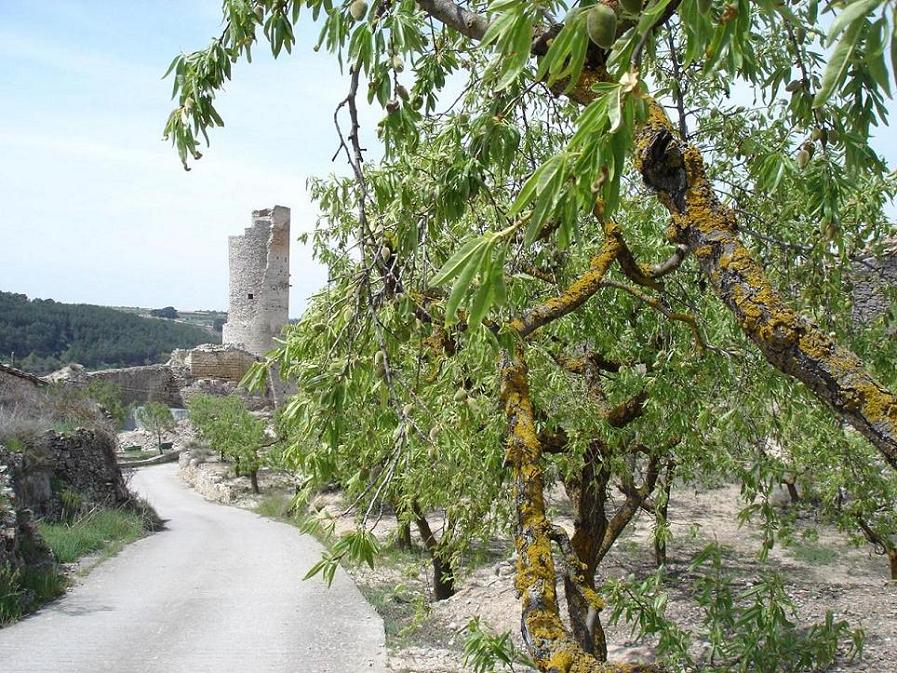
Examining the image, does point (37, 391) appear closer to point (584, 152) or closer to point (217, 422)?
point (217, 422)

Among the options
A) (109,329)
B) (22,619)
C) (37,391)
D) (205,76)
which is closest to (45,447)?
(37,391)

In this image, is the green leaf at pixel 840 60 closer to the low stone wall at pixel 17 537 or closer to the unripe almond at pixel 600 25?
the unripe almond at pixel 600 25

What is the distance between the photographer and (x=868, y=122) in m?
2.65

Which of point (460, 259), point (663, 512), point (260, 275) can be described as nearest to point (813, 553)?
point (663, 512)

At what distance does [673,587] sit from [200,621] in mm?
6050

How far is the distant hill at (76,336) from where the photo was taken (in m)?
57.0

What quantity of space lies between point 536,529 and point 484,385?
69.6 inches

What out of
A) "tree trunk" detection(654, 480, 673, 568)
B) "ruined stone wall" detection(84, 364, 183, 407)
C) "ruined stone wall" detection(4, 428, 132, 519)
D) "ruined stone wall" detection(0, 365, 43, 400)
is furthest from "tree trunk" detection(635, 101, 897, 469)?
"ruined stone wall" detection(84, 364, 183, 407)

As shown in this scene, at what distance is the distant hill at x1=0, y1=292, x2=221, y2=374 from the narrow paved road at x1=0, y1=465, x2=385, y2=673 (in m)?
44.0

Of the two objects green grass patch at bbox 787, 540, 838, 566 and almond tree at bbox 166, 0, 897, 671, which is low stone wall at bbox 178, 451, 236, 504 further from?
almond tree at bbox 166, 0, 897, 671

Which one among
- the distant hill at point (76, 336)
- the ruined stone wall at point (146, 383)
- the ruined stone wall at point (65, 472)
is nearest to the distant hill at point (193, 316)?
the distant hill at point (76, 336)

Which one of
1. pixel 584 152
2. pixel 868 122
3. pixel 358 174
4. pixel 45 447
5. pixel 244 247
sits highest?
pixel 244 247

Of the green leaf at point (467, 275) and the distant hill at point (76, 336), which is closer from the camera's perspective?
the green leaf at point (467, 275)

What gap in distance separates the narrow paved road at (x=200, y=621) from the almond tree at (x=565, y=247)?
2660 mm
